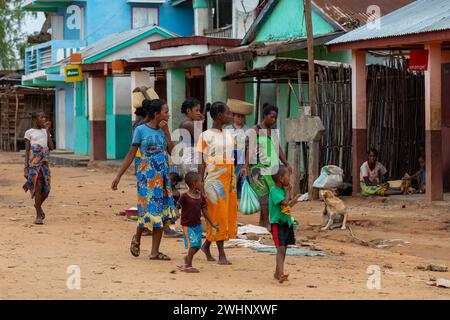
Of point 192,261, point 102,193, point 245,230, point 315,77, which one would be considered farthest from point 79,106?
point 192,261

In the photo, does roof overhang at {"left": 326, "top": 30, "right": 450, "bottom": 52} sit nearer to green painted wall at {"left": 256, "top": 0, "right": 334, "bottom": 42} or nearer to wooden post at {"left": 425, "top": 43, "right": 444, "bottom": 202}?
wooden post at {"left": 425, "top": 43, "right": 444, "bottom": 202}

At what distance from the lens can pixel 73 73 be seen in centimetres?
2884

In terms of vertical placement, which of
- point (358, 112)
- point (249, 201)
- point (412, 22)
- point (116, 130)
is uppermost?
point (412, 22)

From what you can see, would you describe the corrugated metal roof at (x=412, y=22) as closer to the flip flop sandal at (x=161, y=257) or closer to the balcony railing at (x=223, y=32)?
the flip flop sandal at (x=161, y=257)

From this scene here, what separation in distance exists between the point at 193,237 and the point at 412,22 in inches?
280

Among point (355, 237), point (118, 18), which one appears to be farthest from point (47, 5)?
point (355, 237)

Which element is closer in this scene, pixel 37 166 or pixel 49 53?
pixel 37 166

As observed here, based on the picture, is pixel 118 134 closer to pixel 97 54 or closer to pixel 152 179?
pixel 97 54

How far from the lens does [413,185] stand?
17.1 meters

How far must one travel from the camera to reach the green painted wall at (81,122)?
31.9 meters

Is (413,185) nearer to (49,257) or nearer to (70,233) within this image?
(70,233)

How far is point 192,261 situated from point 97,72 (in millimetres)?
18734

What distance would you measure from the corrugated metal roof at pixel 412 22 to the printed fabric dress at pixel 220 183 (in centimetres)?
485

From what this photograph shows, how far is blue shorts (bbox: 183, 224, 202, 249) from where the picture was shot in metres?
9.20
